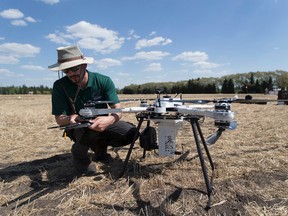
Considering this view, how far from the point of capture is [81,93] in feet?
14.8

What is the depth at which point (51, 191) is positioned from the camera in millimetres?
3889

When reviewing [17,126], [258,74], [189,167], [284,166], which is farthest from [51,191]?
[258,74]

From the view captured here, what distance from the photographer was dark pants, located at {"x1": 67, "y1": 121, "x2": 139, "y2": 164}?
4.42 meters

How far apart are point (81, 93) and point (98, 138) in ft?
2.75

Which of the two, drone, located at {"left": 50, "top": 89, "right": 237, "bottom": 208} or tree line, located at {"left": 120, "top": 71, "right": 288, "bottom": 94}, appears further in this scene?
tree line, located at {"left": 120, "top": 71, "right": 288, "bottom": 94}

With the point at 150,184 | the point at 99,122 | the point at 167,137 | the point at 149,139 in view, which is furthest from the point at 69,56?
the point at 150,184

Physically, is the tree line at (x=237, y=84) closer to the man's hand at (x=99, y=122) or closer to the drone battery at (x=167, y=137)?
the drone battery at (x=167, y=137)

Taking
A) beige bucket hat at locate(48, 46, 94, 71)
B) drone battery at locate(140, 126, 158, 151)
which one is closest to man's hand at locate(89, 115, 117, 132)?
drone battery at locate(140, 126, 158, 151)

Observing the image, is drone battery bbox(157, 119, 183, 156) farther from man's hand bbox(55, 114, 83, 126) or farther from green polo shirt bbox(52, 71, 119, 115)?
man's hand bbox(55, 114, 83, 126)

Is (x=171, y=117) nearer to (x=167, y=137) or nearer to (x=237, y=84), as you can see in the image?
(x=167, y=137)

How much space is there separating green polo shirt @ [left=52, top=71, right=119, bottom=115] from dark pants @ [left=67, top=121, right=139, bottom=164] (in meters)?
0.44

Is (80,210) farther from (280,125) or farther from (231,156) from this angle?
(280,125)

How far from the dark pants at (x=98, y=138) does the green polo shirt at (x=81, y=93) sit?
44cm

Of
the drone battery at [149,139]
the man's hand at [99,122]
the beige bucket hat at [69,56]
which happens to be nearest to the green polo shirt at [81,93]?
the beige bucket hat at [69,56]
